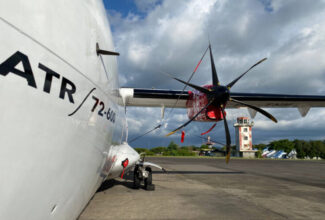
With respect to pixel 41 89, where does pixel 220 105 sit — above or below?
above

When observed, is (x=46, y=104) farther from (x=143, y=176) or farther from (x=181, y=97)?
(x=181, y=97)

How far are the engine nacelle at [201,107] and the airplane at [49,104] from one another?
17.3 feet

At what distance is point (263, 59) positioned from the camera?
7.43 m

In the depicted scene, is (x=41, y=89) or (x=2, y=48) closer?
(x=2, y=48)

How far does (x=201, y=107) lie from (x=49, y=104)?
6661mm

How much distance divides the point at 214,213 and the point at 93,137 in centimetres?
370

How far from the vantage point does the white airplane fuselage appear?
128cm

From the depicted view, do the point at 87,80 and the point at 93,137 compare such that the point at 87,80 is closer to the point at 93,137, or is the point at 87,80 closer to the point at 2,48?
the point at 93,137

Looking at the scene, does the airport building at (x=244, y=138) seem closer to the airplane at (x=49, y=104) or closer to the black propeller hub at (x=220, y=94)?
the black propeller hub at (x=220, y=94)

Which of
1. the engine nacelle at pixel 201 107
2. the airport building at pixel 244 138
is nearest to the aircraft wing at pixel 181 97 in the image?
the engine nacelle at pixel 201 107

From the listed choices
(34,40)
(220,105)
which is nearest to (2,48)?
(34,40)

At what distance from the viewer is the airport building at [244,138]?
65562mm

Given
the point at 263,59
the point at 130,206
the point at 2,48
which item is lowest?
the point at 130,206

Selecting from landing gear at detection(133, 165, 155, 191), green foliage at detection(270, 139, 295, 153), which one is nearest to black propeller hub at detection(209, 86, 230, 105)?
landing gear at detection(133, 165, 155, 191)
